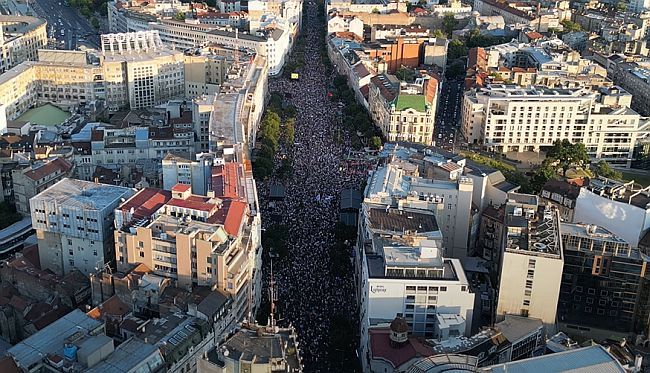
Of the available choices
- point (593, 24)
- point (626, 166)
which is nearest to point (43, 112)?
point (626, 166)

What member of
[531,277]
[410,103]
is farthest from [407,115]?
[531,277]

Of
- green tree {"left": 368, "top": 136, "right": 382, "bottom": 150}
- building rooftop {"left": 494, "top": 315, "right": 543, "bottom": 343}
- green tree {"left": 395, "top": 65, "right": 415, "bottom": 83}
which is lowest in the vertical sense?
green tree {"left": 368, "top": 136, "right": 382, "bottom": 150}

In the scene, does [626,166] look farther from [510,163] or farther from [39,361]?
[39,361]

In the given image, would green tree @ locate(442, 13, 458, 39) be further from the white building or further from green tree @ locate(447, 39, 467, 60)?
the white building

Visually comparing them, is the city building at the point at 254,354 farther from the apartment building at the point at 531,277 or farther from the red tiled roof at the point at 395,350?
the apartment building at the point at 531,277

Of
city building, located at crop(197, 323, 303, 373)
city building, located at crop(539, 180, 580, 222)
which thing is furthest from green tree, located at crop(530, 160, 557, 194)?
city building, located at crop(197, 323, 303, 373)

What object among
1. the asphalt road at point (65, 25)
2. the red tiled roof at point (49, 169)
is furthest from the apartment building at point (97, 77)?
the red tiled roof at point (49, 169)
